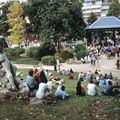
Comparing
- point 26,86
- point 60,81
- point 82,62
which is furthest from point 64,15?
point 26,86

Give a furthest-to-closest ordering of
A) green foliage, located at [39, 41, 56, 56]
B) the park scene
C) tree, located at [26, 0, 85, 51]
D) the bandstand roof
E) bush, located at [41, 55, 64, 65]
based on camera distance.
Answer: tree, located at [26, 0, 85, 51] → the bandstand roof → green foliage, located at [39, 41, 56, 56] → bush, located at [41, 55, 64, 65] → the park scene

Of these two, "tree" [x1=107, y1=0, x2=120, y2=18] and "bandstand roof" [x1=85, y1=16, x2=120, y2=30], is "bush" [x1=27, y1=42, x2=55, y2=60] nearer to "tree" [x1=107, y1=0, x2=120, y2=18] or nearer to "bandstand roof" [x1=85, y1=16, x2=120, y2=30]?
"bandstand roof" [x1=85, y1=16, x2=120, y2=30]

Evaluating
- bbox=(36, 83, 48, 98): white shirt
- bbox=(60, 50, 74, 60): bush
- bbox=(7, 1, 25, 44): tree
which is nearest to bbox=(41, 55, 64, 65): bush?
bbox=(60, 50, 74, 60): bush

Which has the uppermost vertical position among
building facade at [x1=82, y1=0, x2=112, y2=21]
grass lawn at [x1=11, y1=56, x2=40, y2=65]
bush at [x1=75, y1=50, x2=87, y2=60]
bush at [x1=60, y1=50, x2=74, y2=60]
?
bush at [x1=75, y1=50, x2=87, y2=60]

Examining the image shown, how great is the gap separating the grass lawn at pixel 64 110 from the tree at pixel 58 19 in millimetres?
36985

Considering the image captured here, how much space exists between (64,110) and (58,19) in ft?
127

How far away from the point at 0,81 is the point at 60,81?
10278mm

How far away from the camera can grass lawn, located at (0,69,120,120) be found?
56.3 feet

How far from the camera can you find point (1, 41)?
1936cm

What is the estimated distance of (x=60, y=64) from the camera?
145 feet

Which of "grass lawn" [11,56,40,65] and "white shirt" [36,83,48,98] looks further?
"grass lawn" [11,56,40,65]

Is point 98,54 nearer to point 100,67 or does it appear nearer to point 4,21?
point 100,67

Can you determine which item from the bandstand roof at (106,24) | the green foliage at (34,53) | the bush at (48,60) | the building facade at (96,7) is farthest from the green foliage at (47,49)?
the building facade at (96,7)

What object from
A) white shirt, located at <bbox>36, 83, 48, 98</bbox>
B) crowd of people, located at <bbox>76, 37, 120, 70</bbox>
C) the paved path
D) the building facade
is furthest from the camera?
the building facade
